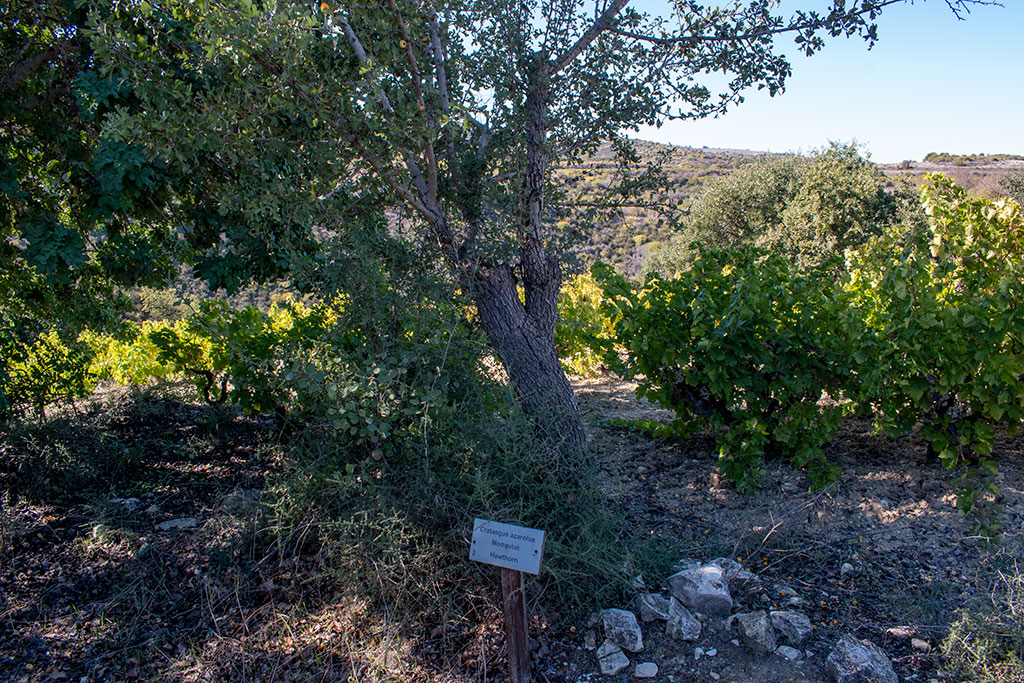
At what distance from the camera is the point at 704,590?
10.1ft

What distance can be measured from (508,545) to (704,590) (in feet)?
3.16

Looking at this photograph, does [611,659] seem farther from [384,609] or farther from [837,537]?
[837,537]

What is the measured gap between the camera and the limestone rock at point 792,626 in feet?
9.53

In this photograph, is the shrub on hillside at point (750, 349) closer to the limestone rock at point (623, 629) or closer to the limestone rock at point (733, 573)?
the limestone rock at point (733, 573)

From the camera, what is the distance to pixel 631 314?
4730 mm

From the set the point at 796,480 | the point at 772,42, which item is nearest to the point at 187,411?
the point at 796,480

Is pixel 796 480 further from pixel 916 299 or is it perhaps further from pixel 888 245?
pixel 888 245

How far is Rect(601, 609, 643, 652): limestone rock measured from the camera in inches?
113

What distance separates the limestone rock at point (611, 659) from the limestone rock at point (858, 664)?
0.75m

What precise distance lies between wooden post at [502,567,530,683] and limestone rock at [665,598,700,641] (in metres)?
0.64

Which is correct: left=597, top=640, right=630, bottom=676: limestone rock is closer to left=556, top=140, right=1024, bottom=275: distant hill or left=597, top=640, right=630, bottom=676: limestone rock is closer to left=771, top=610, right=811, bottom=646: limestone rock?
left=771, top=610, right=811, bottom=646: limestone rock

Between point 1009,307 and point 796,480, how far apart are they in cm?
148

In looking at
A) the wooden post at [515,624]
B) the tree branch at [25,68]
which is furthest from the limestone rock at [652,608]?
the tree branch at [25,68]

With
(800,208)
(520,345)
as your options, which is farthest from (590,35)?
(800,208)
